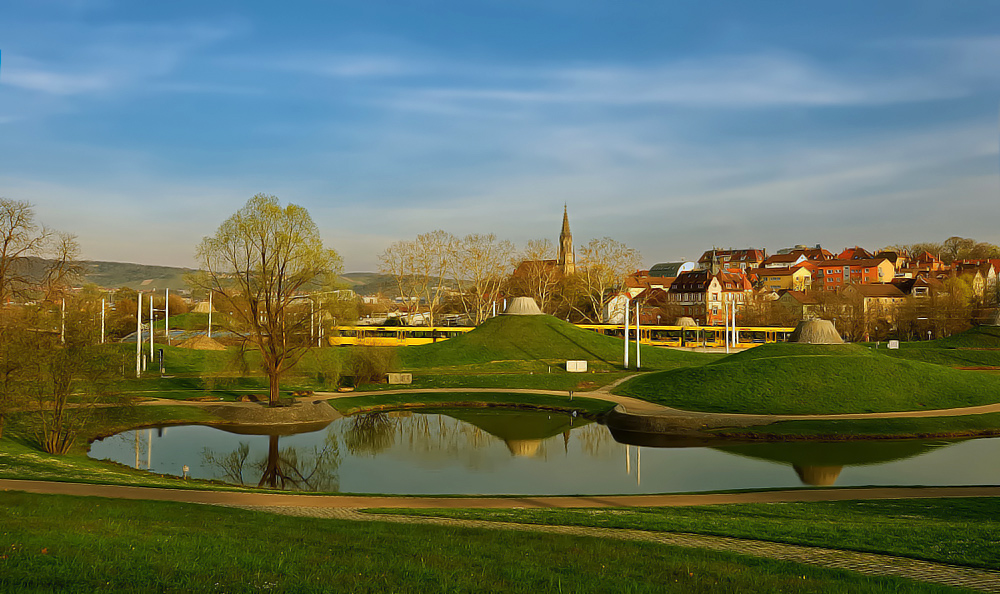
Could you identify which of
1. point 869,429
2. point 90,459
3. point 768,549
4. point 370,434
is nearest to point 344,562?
point 768,549

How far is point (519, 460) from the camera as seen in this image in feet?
98.2

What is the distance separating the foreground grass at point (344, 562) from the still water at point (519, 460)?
11.4m

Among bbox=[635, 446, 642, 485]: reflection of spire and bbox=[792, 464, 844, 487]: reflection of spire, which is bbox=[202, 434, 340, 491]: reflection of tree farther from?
bbox=[792, 464, 844, 487]: reflection of spire

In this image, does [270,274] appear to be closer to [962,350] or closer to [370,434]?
[370,434]

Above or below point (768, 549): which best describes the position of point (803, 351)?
above

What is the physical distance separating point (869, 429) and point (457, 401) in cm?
2347

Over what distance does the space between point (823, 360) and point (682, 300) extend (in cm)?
9427

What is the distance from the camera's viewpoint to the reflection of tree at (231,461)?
27.4 metres

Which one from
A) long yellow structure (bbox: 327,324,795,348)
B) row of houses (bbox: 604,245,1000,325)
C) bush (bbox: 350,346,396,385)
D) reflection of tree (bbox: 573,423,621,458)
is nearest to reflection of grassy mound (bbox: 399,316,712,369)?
long yellow structure (bbox: 327,324,795,348)

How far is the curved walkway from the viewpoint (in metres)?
11.5

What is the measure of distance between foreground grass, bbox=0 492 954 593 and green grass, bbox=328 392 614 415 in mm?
30002

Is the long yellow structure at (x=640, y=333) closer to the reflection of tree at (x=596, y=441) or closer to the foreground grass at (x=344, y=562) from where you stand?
the reflection of tree at (x=596, y=441)

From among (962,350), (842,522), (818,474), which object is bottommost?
(818,474)

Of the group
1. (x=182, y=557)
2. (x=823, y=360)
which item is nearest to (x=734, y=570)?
(x=182, y=557)
